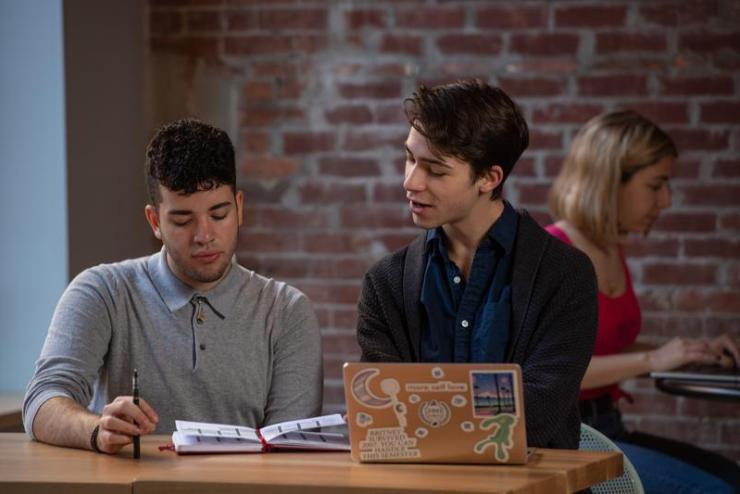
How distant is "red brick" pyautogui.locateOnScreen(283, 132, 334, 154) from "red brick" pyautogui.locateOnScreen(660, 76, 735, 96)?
42.7 inches

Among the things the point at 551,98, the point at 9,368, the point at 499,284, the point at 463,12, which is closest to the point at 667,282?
the point at 551,98

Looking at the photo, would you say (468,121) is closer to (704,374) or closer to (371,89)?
(704,374)

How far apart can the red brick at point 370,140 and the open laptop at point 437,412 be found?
216 centimetres

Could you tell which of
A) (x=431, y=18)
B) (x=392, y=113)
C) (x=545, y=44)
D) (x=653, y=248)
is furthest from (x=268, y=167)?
(x=653, y=248)

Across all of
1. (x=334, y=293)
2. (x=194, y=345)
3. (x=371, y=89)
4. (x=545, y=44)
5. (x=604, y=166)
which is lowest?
(x=334, y=293)

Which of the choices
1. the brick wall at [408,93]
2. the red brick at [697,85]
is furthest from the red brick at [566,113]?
the red brick at [697,85]

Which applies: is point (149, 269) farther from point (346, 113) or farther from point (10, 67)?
point (346, 113)

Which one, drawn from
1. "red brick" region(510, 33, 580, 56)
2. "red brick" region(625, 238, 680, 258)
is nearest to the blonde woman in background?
"red brick" region(625, 238, 680, 258)

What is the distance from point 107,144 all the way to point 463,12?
1.20 meters

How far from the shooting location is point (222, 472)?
1970 millimetres

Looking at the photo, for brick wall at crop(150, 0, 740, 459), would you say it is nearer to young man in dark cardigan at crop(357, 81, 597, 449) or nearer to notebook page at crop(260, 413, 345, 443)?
young man in dark cardigan at crop(357, 81, 597, 449)

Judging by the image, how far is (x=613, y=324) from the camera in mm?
3291

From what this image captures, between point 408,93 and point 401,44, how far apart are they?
16 cm

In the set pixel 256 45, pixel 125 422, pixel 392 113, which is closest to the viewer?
pixel 125 422
